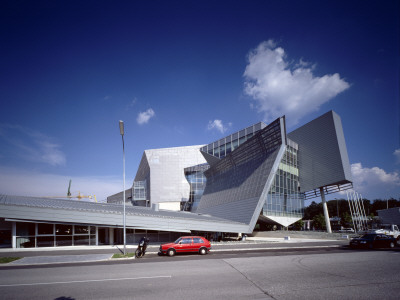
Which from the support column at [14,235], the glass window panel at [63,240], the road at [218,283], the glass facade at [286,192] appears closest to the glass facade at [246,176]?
the glass facade at [286,192]

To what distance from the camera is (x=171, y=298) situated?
6.73 m

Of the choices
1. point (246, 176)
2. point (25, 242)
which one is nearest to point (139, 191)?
point (246, 176)

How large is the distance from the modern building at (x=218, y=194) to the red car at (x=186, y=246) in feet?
30.3

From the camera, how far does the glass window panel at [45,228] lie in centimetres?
2383

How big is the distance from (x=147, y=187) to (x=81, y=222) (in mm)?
46059

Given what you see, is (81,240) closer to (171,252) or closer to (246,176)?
(171,252)

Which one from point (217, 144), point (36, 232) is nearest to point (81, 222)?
point (36, 232)

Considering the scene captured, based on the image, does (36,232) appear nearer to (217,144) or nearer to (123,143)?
(123,143)

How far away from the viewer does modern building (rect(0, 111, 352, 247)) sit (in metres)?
23.8

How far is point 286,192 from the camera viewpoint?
41.5 metres

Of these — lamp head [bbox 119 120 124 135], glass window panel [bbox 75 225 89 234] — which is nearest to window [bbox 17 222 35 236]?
glass window panel [bbox 75 225 89 234]

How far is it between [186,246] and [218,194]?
2799 centimetres

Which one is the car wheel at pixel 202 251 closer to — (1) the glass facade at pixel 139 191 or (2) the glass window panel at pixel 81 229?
(2) the glass window panel at pixel 81 229

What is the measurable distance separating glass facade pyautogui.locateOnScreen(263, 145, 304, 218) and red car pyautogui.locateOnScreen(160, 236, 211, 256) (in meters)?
20.8
